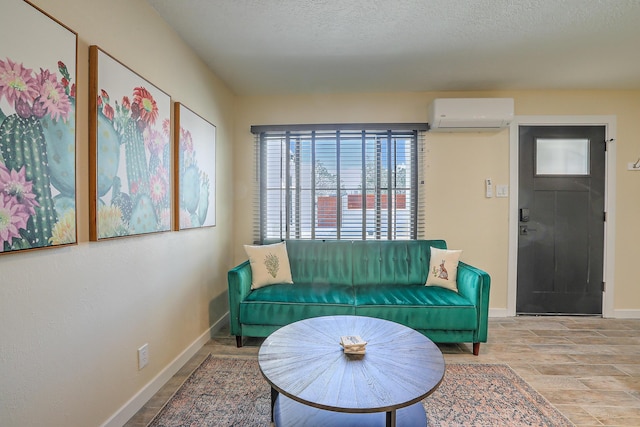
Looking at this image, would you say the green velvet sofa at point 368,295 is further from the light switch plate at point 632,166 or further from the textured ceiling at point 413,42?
the light switch plate at point 632,166

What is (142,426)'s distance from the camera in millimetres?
1598

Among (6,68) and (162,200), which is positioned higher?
(6,68)

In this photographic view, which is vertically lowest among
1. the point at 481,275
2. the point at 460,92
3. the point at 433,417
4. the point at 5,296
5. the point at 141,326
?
the point at 433,417

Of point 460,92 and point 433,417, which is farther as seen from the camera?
point 460,92

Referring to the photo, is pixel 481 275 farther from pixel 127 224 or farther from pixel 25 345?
pixel 25 345

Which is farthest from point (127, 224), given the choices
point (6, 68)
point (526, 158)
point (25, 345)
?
point (526, 158)

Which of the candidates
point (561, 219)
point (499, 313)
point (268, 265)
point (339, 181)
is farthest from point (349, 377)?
point (561, 219)

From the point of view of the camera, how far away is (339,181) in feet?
10.8

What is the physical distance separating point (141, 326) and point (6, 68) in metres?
1.39

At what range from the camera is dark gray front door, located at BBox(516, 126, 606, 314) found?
10.5 feet

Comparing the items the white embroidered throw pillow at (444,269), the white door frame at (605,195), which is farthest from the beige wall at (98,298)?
the white door frame at (605,195)

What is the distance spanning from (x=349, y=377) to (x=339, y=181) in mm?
2294

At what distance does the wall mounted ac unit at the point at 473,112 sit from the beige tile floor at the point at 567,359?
2063 millimetres

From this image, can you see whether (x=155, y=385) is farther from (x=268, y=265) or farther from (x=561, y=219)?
(x=561, y=219)
